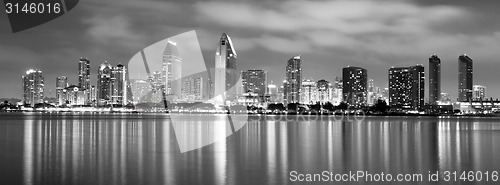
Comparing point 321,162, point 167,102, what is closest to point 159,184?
point 321,162

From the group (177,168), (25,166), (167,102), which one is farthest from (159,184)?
(167,102)

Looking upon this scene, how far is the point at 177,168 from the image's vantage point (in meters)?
19.8

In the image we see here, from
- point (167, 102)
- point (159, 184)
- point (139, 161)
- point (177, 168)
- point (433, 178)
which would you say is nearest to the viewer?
point (159, 184)

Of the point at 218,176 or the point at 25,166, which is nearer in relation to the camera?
the point at 218,176

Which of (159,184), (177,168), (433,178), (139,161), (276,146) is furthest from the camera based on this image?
(276,146)

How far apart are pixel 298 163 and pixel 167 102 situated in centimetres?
16749

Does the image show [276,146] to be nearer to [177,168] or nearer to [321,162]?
[321,162]

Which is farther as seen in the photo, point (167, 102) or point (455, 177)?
point (167, 102)

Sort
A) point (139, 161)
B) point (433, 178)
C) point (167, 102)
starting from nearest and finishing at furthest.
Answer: point (433, 178), point (139, 161), point (167, 102)

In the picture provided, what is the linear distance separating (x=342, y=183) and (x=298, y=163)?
5713 mm

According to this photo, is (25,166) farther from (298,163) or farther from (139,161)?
(298,163)

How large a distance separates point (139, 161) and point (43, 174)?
4.71 metres

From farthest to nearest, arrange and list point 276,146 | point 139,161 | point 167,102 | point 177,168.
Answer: point 167,102 → point 276,146 → point 139,161 → point 177,168

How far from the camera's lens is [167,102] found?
7338 inches
